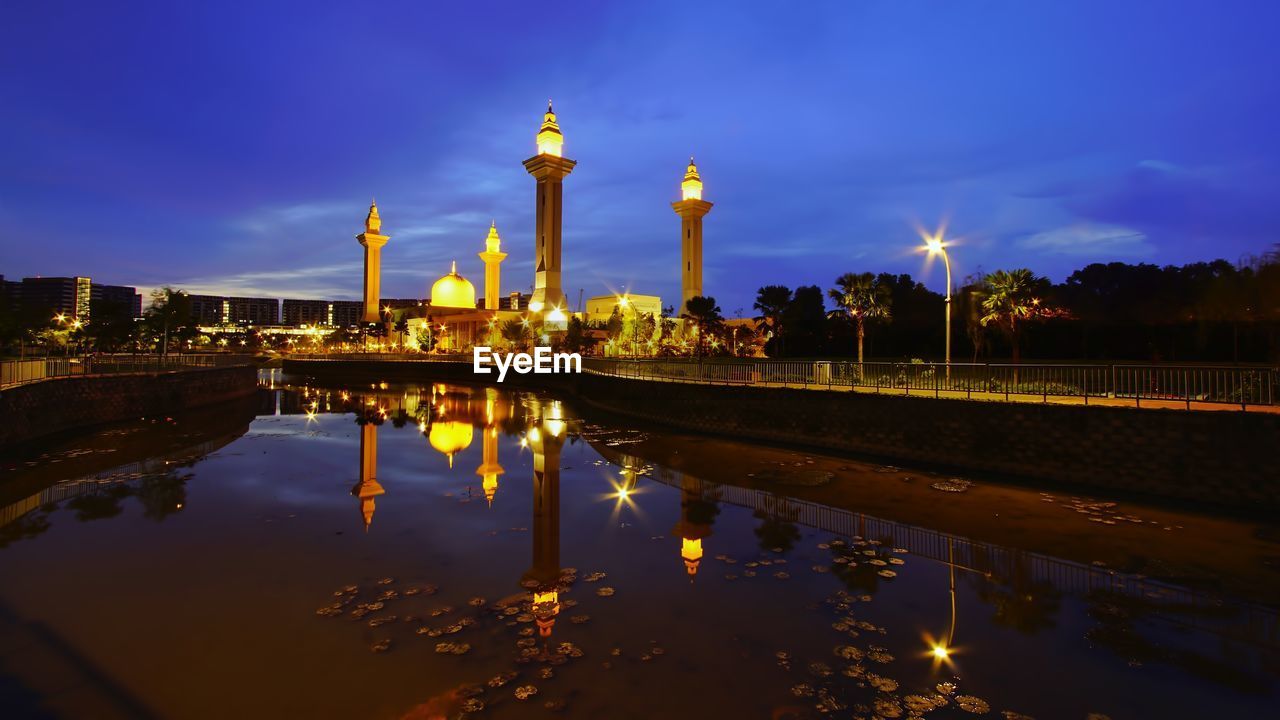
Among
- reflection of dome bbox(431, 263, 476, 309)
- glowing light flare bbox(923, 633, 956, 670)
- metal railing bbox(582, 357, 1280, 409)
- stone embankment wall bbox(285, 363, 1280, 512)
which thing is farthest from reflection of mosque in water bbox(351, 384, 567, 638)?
reflection of dome bbox(431, 263, 476, 309)

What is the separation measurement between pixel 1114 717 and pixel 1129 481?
1137 centimetres

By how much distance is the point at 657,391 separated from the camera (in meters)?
30.0

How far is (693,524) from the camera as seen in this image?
13148mm

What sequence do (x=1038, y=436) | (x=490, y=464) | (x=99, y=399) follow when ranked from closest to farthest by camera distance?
(x=1038, y=436) < (x=490, y=464) < (x=99, y=399)

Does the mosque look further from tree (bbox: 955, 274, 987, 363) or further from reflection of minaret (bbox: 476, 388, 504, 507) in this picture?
reflection of minaret (bbox: 476, 388, 504, 507)

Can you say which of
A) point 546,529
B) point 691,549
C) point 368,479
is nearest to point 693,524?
point 691,549

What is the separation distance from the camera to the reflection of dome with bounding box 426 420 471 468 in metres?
23.4

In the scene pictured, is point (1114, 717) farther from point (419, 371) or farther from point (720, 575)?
point (419, 371)

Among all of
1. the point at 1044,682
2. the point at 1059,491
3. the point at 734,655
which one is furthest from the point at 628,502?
the point at 1059,491

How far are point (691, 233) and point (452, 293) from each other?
166ft

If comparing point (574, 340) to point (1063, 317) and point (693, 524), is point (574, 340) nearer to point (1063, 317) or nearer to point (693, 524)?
point (1063, 317)

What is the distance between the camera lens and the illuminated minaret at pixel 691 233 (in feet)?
292

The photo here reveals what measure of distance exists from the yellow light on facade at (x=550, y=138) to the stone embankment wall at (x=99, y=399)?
187 ft

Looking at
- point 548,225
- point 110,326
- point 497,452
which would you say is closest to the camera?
point 497,452
